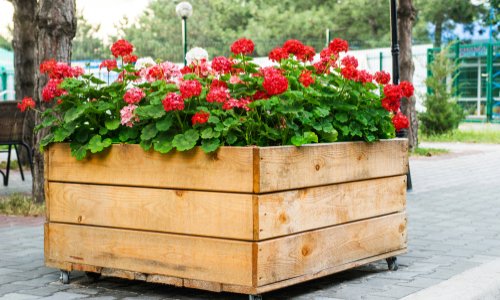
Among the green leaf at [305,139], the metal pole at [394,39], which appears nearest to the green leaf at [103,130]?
the green leaf at [305,139]

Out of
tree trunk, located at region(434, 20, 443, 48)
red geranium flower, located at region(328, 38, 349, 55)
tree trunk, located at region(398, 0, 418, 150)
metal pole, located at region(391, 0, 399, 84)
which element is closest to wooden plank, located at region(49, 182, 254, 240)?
red geranium flower, located at region(328, 38, 349, 55)

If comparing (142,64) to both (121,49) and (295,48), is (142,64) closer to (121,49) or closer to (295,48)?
(121,49)

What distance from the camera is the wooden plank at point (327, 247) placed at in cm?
420

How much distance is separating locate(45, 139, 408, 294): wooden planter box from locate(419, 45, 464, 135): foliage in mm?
14073

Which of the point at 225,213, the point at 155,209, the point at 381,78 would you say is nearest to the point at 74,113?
the point at 155,209

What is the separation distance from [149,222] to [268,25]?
45603mm

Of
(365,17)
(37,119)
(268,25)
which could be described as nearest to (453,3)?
(365,17)

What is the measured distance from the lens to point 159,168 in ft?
14.7

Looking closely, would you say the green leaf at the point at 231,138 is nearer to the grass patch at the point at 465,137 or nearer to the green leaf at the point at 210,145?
the green leaf at the point at 210,145

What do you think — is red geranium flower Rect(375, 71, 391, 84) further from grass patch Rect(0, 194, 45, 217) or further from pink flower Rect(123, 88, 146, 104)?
grass patch Rect(0, 194, 45, 217)

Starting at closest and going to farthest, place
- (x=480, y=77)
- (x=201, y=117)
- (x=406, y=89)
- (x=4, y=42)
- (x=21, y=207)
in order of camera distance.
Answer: (x=201, y=117) → (x=406, y=89) → (x=21, y=207) → (x=480, y=77) → (x=4, y=42)

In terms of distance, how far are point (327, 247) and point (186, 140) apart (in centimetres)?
101

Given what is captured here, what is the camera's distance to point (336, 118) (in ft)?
15.7

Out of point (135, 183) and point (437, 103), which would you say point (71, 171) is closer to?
point (135, 183)
